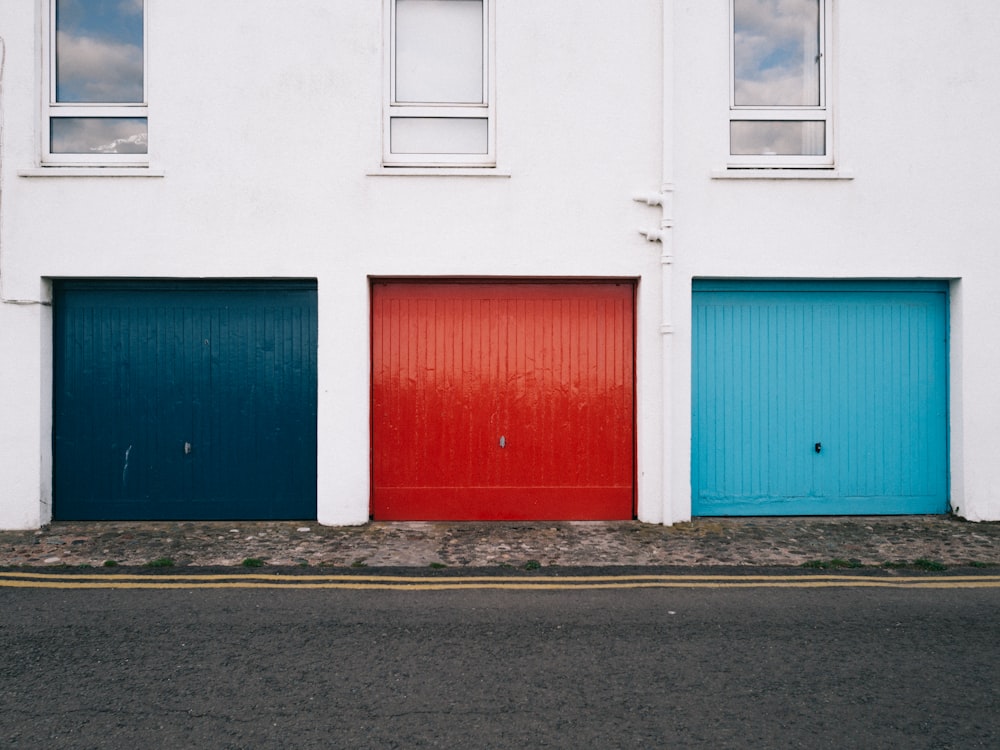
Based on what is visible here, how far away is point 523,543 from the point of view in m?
7.17

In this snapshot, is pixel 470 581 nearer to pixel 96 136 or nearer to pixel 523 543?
pixel 523 543

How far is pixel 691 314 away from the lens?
8172 millimetres

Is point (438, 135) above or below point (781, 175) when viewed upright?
above

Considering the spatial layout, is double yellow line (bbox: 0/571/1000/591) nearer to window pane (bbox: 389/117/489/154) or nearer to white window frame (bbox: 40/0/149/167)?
white window frame (bbox: 40/0/149/167)

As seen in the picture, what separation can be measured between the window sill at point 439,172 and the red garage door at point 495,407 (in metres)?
1.20

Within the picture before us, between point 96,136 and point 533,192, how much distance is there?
4913 mm

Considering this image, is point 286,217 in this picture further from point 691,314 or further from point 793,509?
point 793,509

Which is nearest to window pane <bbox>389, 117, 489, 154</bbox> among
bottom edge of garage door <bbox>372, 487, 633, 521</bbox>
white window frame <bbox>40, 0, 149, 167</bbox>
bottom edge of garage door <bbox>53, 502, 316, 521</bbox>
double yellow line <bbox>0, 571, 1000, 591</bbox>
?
white window frame <bbox>40, 0, 149, 167</bbox>

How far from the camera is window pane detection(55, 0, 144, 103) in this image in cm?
812

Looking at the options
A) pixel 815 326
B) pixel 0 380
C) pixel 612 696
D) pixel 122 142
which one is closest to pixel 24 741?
pixel 612 696

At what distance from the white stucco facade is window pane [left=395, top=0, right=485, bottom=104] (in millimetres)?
369

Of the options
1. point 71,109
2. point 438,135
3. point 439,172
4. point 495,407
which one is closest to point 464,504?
point 495,407

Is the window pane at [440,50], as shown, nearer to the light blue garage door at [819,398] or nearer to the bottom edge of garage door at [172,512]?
the light blue garage door at [819,398]

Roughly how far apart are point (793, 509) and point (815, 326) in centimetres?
208
